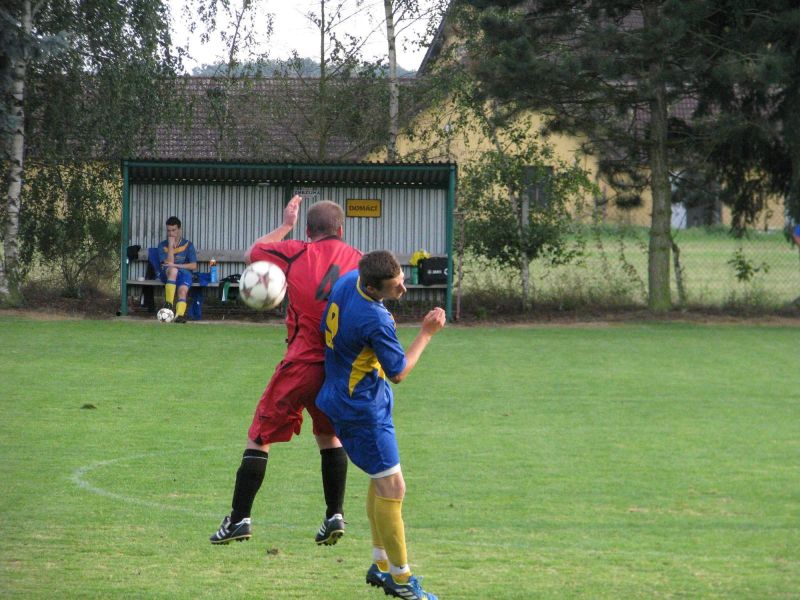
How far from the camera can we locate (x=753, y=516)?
26.5 ft

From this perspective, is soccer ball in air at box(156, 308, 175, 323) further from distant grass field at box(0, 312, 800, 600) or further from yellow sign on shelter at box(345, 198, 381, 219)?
distant grass field at box(0, 312, 800, 600)

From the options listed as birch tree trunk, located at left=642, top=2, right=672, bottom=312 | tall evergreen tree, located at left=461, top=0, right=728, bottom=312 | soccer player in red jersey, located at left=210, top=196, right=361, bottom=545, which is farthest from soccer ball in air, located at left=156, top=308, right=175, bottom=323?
soccer player in red jersey, located at left=210, top=196, right=361, bottom=545

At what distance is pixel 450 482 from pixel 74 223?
15.8m

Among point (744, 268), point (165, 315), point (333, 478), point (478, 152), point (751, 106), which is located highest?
point (751, 106)

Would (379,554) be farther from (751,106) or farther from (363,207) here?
(751,106)

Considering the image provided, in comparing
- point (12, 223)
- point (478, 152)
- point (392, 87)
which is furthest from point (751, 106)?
point (12, 223)

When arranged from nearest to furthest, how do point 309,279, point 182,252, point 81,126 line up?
point 309,279
point 182,252
point 81,126

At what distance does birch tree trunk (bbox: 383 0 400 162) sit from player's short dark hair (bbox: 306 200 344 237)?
18.1 metres

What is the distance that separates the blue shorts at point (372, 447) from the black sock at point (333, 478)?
82 centimetres

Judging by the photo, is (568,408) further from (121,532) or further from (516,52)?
(516,52)

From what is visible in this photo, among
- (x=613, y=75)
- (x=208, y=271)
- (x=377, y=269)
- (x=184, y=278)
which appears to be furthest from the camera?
(x=208, y=271)

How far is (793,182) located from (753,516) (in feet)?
50.1

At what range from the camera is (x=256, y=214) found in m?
22.8

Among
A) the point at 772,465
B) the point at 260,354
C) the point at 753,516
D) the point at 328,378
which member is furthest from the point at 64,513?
the point at 260,354
